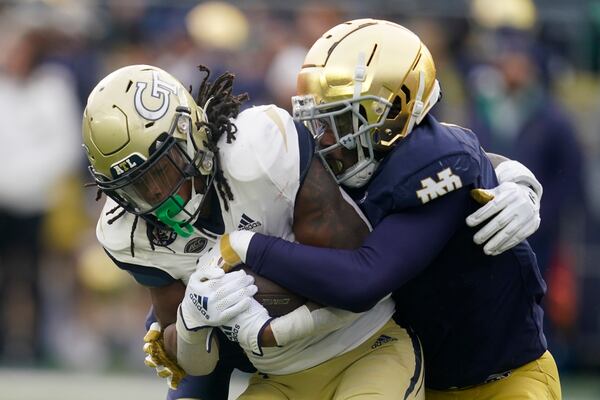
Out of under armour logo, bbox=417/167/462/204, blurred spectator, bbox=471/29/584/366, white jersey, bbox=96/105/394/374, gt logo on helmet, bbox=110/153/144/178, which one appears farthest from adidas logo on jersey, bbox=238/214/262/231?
blurred spectator, bbox=471/29/584/366

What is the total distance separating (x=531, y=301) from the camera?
4.06 metres

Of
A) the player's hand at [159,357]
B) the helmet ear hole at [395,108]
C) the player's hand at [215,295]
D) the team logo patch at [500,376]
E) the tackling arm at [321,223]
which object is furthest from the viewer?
the team logo patch at [500,376]

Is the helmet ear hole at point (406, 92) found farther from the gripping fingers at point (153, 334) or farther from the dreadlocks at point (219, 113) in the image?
the gripping fingers at point (153, 334)

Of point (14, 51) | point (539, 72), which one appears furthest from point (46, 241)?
point (539, 72)

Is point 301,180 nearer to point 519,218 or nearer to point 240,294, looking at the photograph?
point 240,294

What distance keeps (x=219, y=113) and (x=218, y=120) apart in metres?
0.03

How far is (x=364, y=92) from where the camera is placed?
3803 mm

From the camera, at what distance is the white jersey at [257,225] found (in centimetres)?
377

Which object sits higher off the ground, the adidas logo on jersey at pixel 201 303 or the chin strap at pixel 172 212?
the chin strap at pixel 172 212

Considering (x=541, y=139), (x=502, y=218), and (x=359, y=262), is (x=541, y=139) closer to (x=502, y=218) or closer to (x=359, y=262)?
(x=502, y=218)

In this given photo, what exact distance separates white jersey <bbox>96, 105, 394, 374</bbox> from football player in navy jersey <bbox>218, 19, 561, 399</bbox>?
0.32ft

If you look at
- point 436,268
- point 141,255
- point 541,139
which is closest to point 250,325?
point 141,255

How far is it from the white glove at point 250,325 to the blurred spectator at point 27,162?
4570 millimetres

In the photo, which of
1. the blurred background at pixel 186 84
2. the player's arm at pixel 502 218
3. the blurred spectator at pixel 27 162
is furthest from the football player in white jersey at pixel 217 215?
the blurred spectator at pixel 27 162
